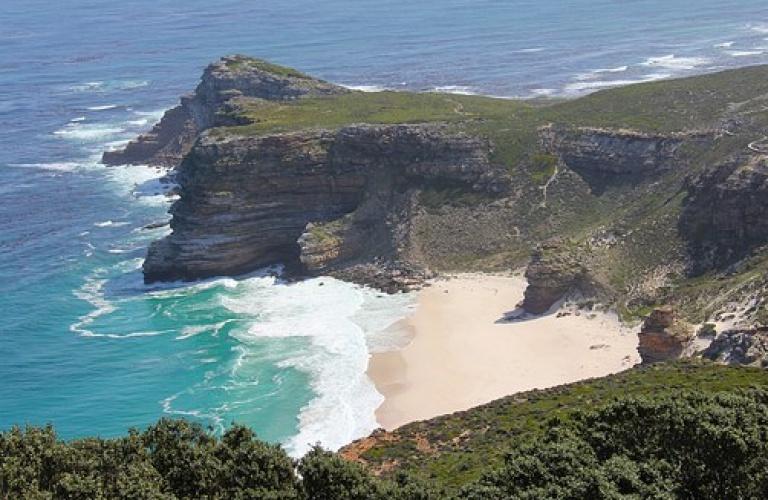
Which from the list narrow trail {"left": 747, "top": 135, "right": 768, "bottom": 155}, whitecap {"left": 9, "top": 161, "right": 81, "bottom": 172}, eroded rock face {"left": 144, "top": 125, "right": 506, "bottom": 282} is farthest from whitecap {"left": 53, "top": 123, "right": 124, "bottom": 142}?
narrow trail {"left": 747, "top": 135, "right": 768, "bottom": 155}

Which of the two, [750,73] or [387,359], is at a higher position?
[750,73]

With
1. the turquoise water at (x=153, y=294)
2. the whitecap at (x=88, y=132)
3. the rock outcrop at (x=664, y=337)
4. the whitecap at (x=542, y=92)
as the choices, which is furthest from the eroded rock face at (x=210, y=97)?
the rock outcrop at (x=664, y=337)

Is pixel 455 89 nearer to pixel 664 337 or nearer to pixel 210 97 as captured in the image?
pixel 210 97

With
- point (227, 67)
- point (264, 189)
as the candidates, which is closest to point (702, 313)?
point (264, 189)

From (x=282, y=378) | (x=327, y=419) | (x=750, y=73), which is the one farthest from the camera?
(x=750, y=73)

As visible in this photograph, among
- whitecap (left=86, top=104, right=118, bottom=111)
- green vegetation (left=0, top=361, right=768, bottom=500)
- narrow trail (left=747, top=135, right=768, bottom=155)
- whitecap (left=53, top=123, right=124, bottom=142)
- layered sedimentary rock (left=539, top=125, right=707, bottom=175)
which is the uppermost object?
green vegetation (left=0, top=361, right=768, bottom=500)

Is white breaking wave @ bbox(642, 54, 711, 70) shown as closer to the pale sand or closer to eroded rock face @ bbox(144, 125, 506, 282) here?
eroded rock face @ bbox(144, 125, 506, 282)

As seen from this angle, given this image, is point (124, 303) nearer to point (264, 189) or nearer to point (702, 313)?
point (264, 189)
